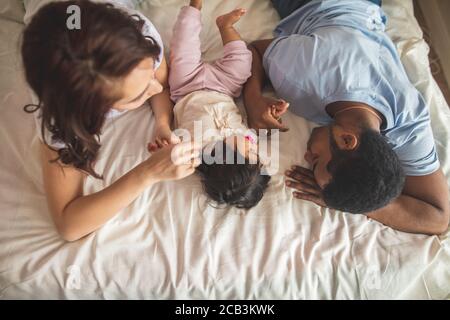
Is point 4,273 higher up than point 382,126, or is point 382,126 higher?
point 382,126

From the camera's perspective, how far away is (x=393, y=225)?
0.89m

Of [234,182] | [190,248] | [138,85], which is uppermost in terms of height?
[138,85]

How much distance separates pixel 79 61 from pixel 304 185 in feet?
1.76

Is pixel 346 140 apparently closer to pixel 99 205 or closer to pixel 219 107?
pixel 219 107

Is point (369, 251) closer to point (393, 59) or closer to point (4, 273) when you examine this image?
point (393, 59)

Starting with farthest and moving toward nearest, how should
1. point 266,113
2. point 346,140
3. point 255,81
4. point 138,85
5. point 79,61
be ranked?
point 255,81, point 266,113, point 346,140, point 138,85, point 79,61

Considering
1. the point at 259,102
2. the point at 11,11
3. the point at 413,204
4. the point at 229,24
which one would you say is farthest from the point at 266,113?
the point at 11,11

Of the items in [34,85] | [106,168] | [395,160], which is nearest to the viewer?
[34,85]

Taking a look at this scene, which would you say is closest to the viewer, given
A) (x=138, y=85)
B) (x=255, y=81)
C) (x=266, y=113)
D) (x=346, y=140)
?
(x=138, y=85)

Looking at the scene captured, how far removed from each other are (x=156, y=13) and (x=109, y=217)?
0.57 meters

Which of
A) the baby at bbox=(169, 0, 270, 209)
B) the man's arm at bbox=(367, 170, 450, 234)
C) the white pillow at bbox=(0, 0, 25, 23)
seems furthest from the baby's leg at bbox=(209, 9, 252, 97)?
the white pillow at bbox=(0, 0, 25, 23)

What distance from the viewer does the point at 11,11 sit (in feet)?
3.54

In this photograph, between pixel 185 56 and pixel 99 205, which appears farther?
pixel 185 56
